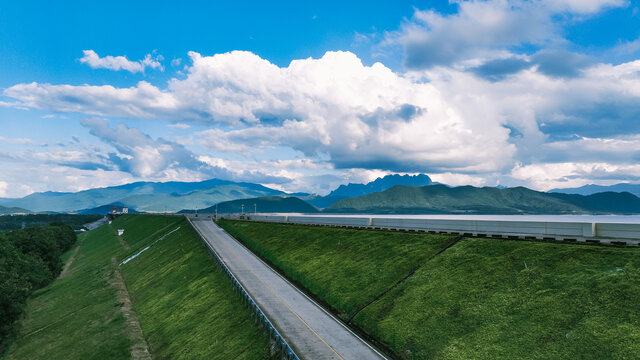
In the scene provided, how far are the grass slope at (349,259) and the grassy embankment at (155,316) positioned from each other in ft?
30.4

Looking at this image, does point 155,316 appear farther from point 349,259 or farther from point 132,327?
point 349,259

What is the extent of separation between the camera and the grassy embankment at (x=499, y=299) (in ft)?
78.9

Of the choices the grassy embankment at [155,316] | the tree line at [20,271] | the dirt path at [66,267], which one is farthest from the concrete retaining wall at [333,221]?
the dirt path at [66,267]

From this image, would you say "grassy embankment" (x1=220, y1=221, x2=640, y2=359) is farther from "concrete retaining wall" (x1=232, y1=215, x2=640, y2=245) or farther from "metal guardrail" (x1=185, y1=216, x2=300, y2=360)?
"metal guardrail" (x1=185, y1=216, x2=300, y2=360)

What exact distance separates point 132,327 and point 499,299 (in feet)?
138

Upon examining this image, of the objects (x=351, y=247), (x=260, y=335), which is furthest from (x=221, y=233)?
(x=260, y=335)

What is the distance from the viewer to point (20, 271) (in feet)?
255

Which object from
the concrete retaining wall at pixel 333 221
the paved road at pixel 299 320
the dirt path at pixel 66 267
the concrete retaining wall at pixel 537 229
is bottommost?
the dirt path at pixel 66 267

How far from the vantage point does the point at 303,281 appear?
163ft

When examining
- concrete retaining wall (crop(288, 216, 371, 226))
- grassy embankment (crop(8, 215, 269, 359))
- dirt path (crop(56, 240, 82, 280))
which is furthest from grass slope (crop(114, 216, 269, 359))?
dirt path (crop(56, 240, 82, 280))

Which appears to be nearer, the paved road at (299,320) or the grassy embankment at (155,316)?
the paved road at (299,320)

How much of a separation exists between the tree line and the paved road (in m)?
27.1

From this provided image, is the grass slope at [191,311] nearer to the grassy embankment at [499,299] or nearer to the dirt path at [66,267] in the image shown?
the grassy embankment at [499,299]

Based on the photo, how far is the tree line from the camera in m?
50.9
